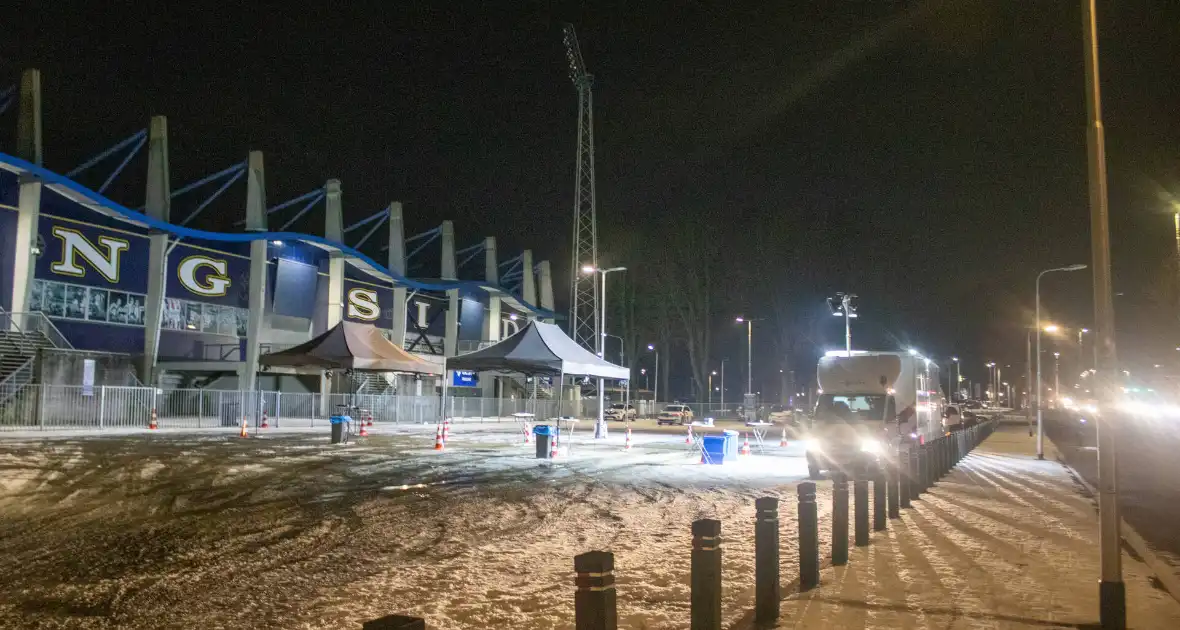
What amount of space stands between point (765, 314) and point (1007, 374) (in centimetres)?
10363

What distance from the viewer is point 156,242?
44500mm

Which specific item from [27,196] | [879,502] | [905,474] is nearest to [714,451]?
[905,474]

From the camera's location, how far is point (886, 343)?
65125 millimetres

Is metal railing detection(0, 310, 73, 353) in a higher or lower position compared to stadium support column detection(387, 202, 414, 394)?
lower

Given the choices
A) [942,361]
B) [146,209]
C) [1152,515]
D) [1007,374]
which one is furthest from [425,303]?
[1007,374]

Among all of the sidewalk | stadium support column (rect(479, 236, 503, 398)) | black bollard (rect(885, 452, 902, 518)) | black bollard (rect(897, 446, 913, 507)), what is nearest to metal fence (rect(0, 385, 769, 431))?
black bollard (rect(897, 446, 913, 507))

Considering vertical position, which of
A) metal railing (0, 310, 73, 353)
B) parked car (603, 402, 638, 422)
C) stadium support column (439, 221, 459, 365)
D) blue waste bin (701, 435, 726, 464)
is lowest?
parked car (603, 402, 638, 422)

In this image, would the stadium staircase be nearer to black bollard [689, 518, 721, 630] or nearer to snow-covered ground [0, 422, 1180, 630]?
snow-covered ground [0, 422, 1180, 630]

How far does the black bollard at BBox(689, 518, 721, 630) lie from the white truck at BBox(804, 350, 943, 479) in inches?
520

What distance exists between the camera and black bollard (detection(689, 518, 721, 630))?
5621mm

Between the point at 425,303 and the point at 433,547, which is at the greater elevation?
the point at 425,303

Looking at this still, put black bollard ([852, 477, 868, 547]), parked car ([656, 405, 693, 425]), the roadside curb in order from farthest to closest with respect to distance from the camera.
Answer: parked car ([656, 405, 693, 425]) < black bollard ([852, 477, 868, 547]) < the roadside curb

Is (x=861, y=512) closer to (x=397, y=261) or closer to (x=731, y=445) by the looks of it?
(x=731, y=445)

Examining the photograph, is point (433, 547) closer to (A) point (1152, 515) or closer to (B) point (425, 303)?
(A) point (1152, 515)
